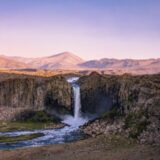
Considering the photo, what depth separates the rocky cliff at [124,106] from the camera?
6200 centimetres

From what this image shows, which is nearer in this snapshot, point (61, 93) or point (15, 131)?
point (15, 131)

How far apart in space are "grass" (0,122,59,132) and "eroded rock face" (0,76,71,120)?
33.4ft

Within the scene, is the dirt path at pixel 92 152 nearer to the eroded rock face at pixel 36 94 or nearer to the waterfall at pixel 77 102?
the waterfall at pixel 77 102

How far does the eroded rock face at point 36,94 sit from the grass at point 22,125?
33.4 feet

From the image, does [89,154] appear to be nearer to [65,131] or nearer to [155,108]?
[155,108]

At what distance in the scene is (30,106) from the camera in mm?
103188

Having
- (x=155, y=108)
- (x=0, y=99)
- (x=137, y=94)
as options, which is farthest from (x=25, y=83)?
(x=155, y=108)

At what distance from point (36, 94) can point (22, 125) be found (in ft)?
60.7

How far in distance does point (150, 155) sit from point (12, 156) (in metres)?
18.6

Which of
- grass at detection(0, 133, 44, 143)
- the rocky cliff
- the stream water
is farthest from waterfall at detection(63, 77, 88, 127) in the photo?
grass at detection(0, 133, 44, 143)

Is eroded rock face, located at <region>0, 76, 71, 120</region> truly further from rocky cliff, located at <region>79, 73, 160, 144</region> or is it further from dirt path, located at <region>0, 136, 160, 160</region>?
dirt path, located at <region>0, 136, 160, 160</region>

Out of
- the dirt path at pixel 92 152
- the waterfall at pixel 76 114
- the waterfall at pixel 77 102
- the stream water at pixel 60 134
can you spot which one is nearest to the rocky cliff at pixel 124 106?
the waterfall at pixel 77 102

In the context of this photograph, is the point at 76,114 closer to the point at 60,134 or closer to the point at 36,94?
the point at 36,94

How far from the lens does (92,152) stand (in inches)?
2103
